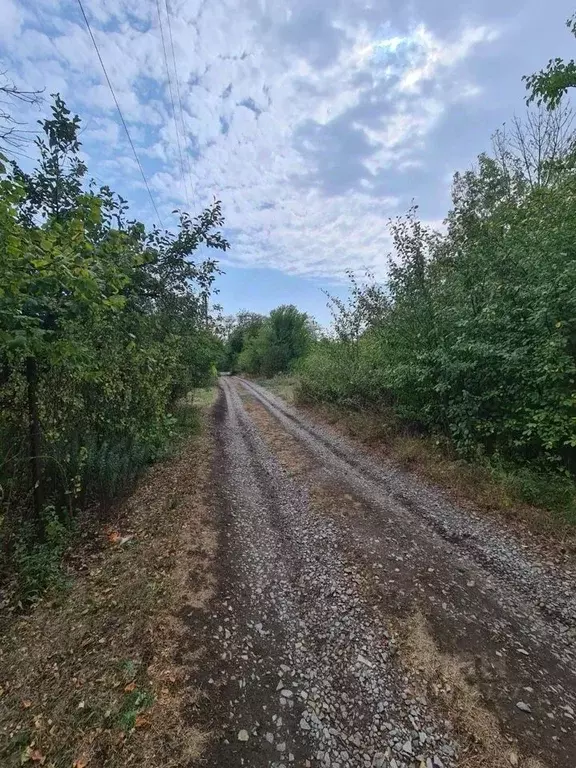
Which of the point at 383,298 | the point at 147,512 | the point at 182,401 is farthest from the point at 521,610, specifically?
the point at 182,401

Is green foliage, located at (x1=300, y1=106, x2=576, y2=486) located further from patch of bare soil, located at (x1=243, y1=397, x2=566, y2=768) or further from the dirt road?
patch of bare soil, located at (x1=243, y1=397, x2=566, y2=768)

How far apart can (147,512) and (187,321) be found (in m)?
4.54

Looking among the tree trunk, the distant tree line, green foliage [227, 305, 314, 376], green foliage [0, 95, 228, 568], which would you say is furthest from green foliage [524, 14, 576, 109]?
green foliage [227, 305, 314, 376]

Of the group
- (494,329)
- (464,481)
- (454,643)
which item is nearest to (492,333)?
(494,329)

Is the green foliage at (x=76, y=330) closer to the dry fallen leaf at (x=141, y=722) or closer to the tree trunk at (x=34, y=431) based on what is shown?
the tree trunk at (x=34, y=431)

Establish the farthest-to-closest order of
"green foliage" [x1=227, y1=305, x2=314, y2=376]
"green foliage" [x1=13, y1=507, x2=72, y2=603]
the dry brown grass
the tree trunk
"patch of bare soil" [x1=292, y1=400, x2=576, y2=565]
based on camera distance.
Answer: "green foliage" [x1=227, y1=305, x2=314, y2=376]
"patch of bare soil" [x1=292, y1=400, x2=576, y2=565]
the tree trunk
"green foliage" [x1=13, y1=507, x2=72, y2=603]
the dry brown grass

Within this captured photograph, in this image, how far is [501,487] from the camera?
4.77 metres

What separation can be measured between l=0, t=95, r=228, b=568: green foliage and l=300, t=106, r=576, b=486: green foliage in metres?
4.37

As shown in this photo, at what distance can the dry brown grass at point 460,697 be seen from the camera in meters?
1.85

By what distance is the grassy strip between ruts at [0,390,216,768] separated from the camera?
1913mm

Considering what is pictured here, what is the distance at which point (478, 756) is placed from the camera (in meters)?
1.86

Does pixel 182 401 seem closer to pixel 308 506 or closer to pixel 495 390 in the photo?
pixel 308 506

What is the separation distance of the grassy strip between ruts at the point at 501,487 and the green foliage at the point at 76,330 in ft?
15.9

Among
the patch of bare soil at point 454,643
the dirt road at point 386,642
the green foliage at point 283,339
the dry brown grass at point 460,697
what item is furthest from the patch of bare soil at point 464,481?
the green foliage at point 283,339
